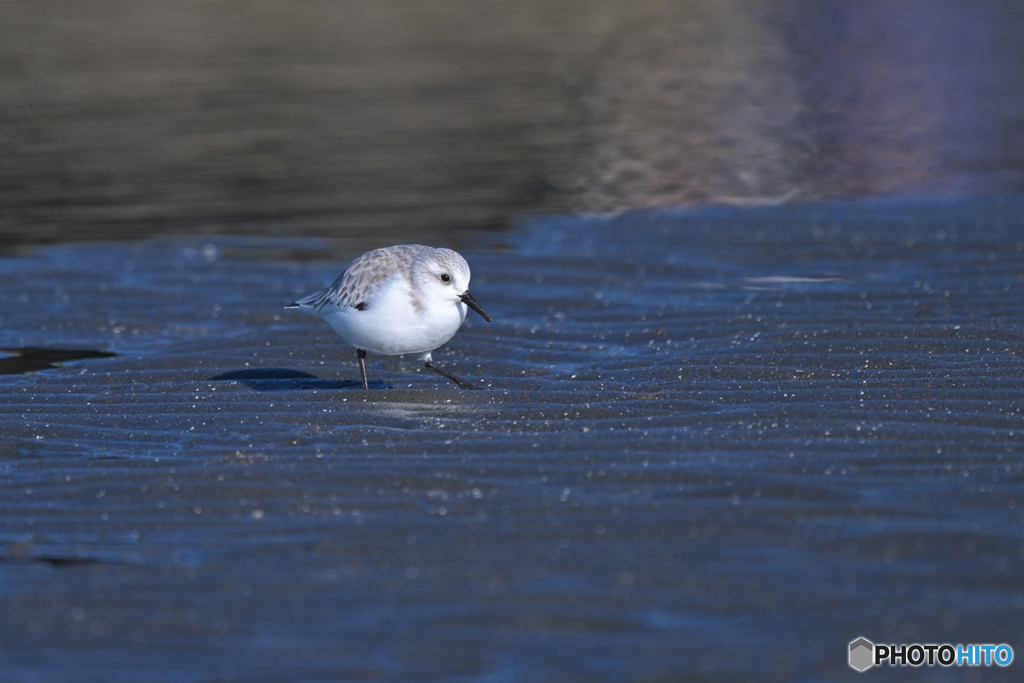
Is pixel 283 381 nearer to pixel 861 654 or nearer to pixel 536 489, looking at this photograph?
pixel 536 489

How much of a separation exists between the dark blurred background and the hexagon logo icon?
371 inches

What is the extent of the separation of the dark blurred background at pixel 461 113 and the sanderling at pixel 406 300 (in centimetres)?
589

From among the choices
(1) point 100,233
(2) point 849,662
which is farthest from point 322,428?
(1) point 100,233

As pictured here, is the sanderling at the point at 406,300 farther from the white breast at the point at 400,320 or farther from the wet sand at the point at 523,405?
the wet sand at the point at 523,405

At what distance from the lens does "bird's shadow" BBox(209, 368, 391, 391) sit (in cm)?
809

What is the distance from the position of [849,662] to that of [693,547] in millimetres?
984

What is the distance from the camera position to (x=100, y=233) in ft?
44.8

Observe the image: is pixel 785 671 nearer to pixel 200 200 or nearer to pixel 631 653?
pixel 631 653

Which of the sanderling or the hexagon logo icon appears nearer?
the hexagon logo icon

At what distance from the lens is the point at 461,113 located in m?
21.1

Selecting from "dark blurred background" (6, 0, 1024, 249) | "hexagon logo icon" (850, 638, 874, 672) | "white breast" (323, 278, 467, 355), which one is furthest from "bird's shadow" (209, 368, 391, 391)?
"dark blurred background" (6, 0, 1024, 249)

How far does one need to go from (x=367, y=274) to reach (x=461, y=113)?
46.1 ft

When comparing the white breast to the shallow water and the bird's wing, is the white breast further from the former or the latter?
the shallow water

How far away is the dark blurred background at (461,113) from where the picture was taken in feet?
49.5
